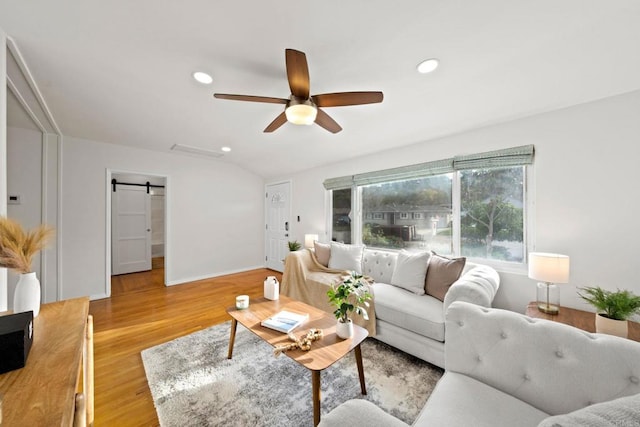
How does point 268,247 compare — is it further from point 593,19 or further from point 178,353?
point 593,19

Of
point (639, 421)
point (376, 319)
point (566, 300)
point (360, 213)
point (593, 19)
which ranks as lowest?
point (376, 319)

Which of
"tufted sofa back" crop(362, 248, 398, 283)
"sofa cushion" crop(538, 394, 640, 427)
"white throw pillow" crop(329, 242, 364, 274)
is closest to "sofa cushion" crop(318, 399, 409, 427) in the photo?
"sofa cushion" crop(538, 394, 640, 427)

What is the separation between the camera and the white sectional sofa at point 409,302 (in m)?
1.76

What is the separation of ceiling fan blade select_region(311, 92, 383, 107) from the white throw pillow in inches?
79.0

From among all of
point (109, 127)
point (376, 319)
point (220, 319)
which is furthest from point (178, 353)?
point (109, 127)

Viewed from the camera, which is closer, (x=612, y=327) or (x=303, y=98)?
(x=612, y=327)

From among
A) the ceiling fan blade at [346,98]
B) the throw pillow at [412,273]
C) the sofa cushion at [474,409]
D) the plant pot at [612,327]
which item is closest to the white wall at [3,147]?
the ceiling fan blade at [346,98]

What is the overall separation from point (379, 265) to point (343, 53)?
2.29m

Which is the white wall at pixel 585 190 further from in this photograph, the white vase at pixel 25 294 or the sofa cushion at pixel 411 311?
the white vase at pixel 25 294

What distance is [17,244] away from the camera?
1120 mm

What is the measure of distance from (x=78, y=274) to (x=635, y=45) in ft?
19.7

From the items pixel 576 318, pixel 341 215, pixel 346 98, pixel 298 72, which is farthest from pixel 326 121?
pixel 576 318

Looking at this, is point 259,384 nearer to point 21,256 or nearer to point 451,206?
point 21,256

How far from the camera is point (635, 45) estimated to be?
4.71 ft
